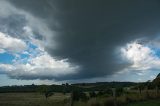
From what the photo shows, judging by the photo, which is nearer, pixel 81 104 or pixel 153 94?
pixel 81 104

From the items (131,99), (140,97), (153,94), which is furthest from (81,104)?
(153,94)

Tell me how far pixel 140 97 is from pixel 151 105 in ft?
26.3

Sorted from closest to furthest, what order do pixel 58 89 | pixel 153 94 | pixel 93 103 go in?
pixel 93 103
pixel 153 94
pixel 58 89

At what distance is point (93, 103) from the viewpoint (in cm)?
2191

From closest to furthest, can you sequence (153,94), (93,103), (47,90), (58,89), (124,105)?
(93,103), (124,105), (153,94), (47,90), (58,89)

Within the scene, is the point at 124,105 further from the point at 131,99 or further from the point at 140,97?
the point at 140,97

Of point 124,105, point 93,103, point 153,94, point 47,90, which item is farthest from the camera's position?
point 47,90

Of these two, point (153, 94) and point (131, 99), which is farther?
point (153, 94)

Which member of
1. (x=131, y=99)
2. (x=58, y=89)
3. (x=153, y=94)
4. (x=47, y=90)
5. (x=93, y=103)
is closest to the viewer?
(x=93, y=103)

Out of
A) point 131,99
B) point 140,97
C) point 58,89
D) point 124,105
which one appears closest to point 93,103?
point 124,105

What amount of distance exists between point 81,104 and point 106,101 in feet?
6.87

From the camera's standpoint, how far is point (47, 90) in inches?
2913

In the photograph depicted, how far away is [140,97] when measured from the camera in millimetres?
31109

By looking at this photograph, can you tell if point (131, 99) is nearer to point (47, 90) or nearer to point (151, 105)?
A: point (151, 105)
